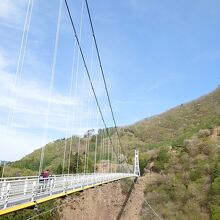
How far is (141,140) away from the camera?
306 feet

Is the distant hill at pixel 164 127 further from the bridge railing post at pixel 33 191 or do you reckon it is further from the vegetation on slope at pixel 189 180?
the bridge railing post at pixel 33 191

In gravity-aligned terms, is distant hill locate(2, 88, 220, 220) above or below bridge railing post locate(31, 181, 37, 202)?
above

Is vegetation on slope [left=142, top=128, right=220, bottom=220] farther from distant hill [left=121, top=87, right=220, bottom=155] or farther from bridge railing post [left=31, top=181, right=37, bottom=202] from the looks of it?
bridge railing post [left=31, top=181, right=37, bottom=202]

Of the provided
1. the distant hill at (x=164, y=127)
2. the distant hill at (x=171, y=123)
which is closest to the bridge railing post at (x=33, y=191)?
the distant hill at (x=164, y=127)

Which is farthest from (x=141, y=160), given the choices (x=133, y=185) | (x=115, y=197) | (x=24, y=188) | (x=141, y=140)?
(x=24, y=188)

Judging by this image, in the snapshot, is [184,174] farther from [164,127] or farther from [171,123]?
[171,123]

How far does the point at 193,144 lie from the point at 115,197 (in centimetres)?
1502

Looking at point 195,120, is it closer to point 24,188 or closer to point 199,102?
point 199,102

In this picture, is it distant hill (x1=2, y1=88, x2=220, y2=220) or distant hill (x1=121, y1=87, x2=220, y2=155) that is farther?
distant hill (x1=121, y1=87, x2=220, y2=155)

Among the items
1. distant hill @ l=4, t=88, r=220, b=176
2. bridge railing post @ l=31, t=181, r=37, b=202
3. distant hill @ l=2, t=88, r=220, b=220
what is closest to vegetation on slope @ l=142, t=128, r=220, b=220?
distant hill @ l=2, t=88, r=220, b=220

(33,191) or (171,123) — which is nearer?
(33,191)

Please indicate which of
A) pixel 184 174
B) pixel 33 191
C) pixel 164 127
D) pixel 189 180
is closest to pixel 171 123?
pixel 164 127

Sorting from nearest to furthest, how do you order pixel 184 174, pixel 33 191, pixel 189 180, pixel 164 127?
1. pixel 33 191
2. pixel 189 180
3. pixel 184 174
4. pixel 164 127

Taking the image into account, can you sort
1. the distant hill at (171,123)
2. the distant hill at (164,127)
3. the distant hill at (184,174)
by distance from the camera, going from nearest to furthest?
the distant hill at (184,174) < the distant hill at (164,127) < the distant hill at (171,123)
